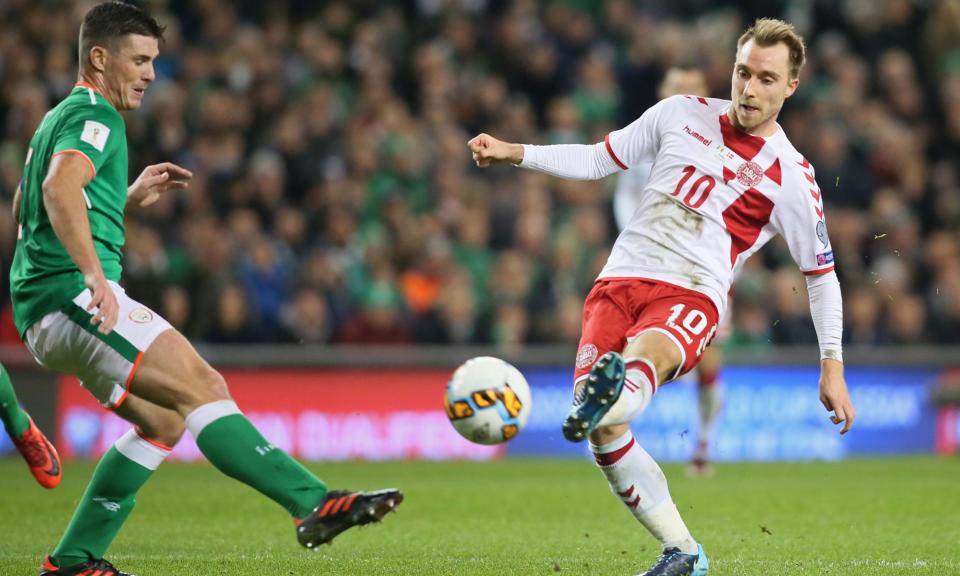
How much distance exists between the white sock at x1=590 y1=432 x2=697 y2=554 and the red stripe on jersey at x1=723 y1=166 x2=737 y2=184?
3.80 ft

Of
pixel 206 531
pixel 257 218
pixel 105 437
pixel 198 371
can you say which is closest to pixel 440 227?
pixel 257 218

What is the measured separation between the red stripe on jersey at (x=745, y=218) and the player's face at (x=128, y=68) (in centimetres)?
246

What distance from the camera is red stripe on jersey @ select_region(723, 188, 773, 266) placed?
589 cm

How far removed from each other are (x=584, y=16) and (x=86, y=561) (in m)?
13.3

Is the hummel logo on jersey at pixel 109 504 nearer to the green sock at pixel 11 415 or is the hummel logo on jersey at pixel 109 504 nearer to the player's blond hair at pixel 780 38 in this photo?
the green sock at pixel 11 415

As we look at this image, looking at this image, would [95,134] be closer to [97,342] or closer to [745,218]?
[97,342]

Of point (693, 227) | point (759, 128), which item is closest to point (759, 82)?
point (759, 128)

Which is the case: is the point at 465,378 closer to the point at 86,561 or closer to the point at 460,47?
the point at 86,561

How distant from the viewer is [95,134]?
5.12 meters

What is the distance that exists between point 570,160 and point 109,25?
1980mm

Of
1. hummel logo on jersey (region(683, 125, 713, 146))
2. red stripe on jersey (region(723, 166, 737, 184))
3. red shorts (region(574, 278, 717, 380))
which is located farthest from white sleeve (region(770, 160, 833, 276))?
red shorts (region(574, 278, 717, 380))

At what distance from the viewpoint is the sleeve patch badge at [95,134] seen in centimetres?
509

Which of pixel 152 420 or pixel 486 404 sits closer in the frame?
pixel 486 404

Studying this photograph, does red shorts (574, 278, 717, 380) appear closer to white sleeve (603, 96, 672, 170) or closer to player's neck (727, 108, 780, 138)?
white sleeve (603, 96, 672, 170)
